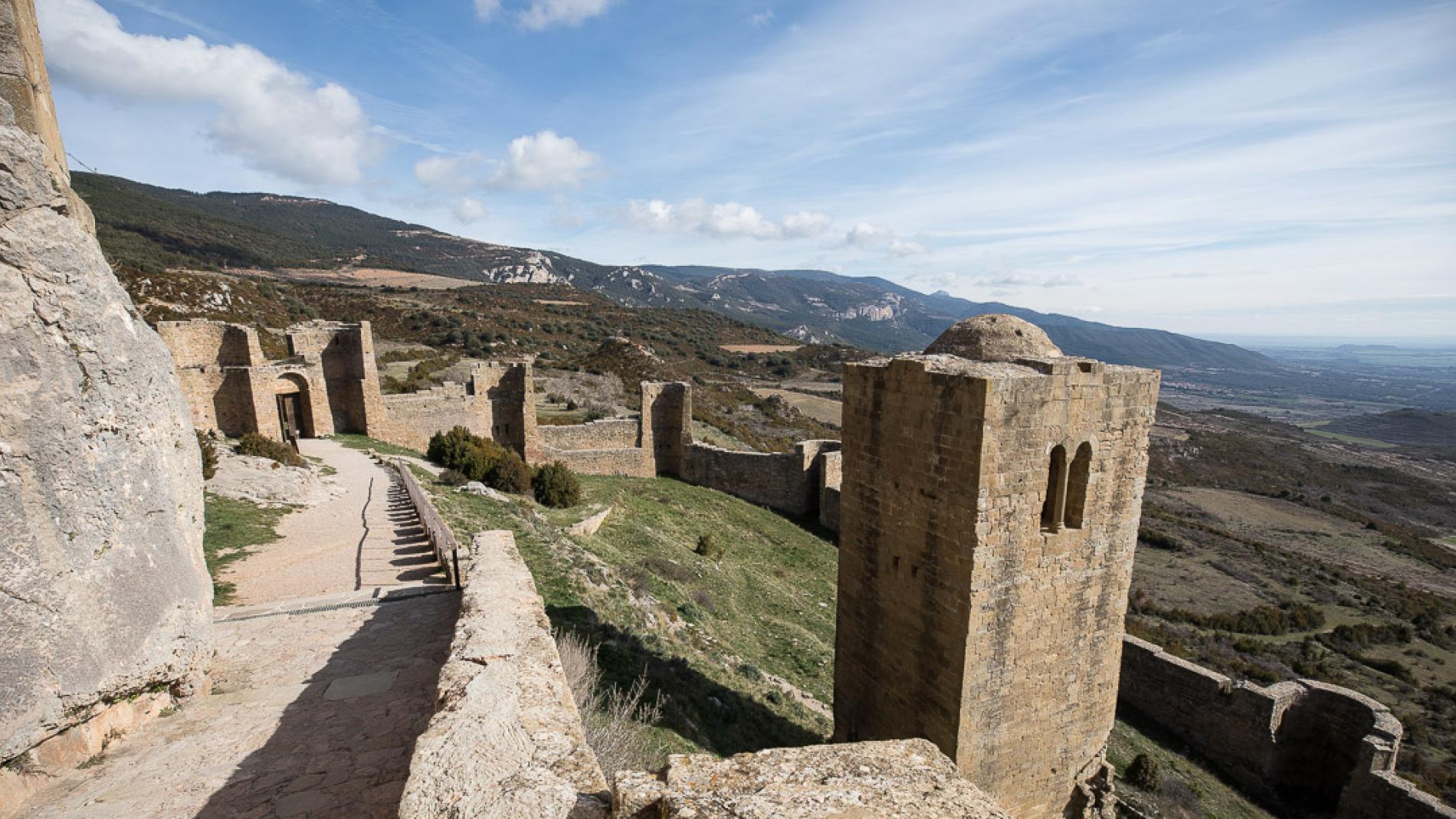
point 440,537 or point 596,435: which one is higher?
point 440,537

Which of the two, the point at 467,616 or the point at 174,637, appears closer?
the point at 174,637

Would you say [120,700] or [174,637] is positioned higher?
[174,637]

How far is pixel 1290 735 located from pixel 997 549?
1046cm

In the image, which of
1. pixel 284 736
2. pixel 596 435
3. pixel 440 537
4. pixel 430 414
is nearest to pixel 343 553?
pixel 440 537

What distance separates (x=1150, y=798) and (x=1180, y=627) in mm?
11099

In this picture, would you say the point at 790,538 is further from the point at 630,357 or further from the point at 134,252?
the point at 134,252

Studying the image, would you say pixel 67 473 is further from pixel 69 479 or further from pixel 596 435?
pixel 596 435

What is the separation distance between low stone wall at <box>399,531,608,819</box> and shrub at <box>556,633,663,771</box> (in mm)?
693

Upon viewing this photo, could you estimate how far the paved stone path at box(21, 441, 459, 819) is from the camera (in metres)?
3.30

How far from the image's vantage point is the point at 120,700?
3.41 metres

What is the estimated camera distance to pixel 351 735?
4070 millimetres

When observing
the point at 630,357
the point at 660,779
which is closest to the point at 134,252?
the point at 630,357

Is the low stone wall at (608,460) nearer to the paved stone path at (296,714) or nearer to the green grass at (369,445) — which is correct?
the green grass at (369,445)

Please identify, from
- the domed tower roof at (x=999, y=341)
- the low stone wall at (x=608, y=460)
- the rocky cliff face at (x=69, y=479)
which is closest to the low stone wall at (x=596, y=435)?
the low stone wall at (x=608, y=460)
